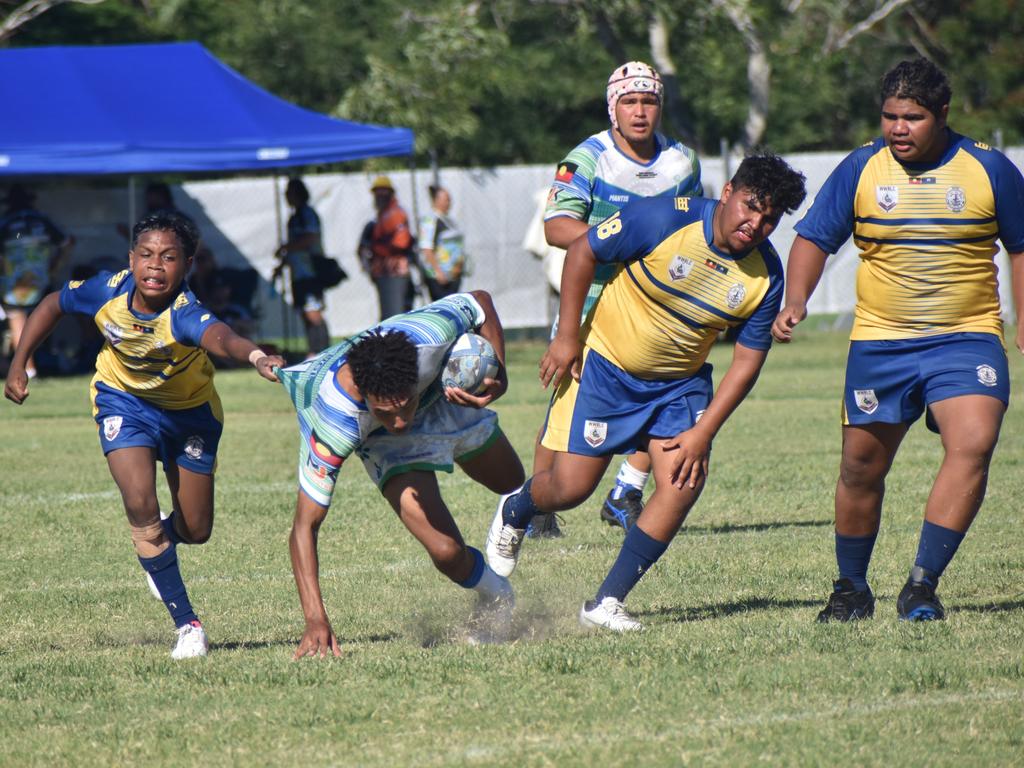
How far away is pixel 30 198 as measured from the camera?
57.3 ft

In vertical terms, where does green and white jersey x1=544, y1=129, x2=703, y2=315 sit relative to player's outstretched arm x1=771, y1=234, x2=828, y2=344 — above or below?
below

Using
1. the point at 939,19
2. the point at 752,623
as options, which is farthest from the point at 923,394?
the point at 939,19

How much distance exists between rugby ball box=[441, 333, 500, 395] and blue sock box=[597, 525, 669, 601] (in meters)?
0.84

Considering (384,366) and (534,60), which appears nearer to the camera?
(384,366)

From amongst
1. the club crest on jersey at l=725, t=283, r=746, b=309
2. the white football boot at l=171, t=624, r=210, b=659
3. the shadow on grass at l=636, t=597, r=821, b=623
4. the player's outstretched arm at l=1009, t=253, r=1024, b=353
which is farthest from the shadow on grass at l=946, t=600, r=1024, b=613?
the white football boot at l=171, t=624, r=210, b=659

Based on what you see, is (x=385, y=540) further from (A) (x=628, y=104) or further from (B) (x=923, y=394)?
(B) (x=923, y=394)

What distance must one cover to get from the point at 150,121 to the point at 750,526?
429 inches

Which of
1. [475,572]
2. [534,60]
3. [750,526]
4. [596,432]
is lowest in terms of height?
[534,60]

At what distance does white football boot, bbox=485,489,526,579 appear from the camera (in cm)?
656

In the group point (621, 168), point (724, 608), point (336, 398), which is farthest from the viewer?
point (621, 168)

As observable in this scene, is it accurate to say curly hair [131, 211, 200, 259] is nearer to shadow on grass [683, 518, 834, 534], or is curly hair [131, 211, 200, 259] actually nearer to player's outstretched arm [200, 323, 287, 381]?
player's outstretched arm [200, 323, 287, 381]

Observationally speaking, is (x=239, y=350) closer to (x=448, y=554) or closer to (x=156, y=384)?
(x=156, y=384)

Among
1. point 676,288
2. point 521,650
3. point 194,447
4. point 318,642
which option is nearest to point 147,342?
point 194,447

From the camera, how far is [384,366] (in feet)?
16.9
